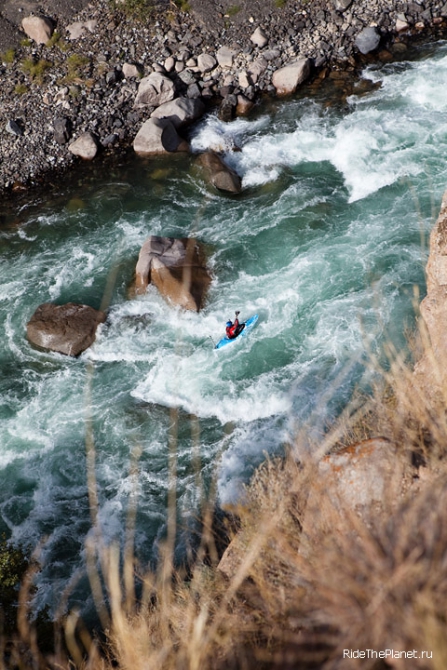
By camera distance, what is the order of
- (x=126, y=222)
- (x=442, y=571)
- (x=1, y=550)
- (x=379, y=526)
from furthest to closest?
(x=126, y=222) → (x=1, y=550) → (x=379, y=526) → (x=442, y=571)

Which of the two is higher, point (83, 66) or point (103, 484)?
point (83, 66)

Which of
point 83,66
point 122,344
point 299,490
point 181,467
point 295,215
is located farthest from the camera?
point 83,66

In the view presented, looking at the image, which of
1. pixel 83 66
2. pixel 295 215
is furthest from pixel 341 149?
pixel 83 66

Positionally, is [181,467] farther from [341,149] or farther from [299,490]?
[341,149]

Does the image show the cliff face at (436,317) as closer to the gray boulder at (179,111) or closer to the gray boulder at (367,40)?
the gray boulder at (179,111)

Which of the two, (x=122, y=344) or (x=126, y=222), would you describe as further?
(x=126, y=222)

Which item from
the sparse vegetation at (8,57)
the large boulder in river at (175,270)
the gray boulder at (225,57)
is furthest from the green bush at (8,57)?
the large boulder in river at (175,270)

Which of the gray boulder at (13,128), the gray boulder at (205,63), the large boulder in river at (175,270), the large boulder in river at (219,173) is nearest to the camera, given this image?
the large boulder in river at (175,270)
